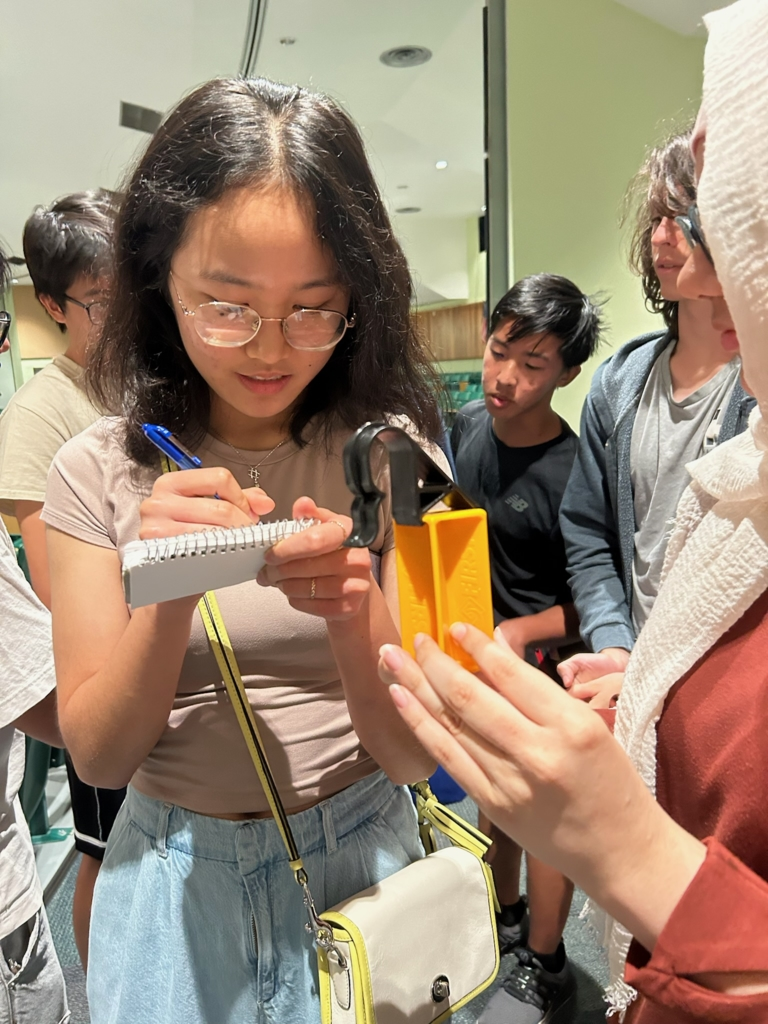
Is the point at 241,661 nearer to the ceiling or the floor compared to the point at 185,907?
nearer to the ceiling

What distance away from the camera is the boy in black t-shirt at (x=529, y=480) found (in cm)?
168

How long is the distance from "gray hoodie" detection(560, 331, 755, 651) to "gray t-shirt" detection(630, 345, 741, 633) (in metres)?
0.02

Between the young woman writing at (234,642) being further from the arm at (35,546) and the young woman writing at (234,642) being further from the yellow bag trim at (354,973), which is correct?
the arm at (35,546)

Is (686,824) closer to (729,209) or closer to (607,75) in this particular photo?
(729,209)

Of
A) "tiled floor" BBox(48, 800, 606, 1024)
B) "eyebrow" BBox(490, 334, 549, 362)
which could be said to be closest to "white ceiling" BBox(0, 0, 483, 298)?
"eyebrow" BBox(490, 334, 549, 362)

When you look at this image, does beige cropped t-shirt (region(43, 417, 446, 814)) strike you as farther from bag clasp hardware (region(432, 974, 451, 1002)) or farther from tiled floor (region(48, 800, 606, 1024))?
tiled floor (region(48, 800, 606, 1024))

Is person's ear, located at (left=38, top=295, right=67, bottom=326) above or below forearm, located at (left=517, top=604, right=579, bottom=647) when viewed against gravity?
above

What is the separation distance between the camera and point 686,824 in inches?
22.2

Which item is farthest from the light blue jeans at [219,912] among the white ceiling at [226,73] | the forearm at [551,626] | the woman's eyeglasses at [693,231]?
the white ceiling at [226,73]

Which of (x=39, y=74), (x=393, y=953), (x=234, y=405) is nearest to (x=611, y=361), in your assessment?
(x=234, y=405)

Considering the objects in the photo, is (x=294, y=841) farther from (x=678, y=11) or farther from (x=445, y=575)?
(x=678, y=11)

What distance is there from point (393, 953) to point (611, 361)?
4.26ft

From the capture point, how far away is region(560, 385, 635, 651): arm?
1.45 metres

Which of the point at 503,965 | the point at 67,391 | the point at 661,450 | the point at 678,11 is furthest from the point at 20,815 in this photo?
the point at 678,11
